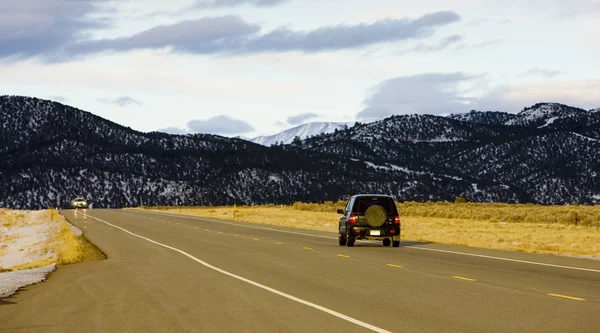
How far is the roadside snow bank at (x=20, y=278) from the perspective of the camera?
15179 millimetres

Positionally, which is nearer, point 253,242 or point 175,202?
point 253,242

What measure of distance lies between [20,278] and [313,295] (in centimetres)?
721

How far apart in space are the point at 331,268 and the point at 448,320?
342 inches

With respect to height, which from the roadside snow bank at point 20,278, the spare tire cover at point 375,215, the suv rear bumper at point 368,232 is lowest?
the roadside snow bank at point 20,278

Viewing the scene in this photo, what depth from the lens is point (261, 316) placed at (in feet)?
37.7

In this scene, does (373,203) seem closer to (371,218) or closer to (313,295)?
(371,218)

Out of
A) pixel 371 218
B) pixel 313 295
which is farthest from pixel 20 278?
pixel 371 218

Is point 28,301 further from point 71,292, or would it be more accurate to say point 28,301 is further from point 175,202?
point 175,202

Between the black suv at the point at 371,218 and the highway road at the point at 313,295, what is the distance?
3.75 meters

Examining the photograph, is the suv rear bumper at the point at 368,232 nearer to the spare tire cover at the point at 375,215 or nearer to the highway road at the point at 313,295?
the spare tire cover at the point at 375,215

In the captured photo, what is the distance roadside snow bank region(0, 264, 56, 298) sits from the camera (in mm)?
15179

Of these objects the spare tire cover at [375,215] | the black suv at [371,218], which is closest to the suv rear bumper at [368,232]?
the black suv at [371,218]

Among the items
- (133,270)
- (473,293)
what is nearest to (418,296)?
(473,293)

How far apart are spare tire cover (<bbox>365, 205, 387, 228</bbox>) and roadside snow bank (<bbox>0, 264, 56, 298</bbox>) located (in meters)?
11.6
